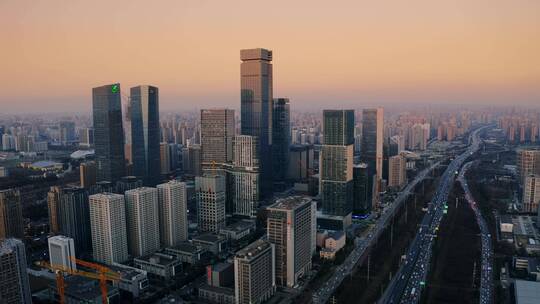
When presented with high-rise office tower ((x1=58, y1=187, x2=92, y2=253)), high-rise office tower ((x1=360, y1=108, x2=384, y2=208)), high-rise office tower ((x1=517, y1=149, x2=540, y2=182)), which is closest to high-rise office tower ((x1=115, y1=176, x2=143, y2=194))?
high-rise office tower ((x1=58, y1=187, x2=92, y2=253))

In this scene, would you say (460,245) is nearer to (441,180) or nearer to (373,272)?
(373,272)

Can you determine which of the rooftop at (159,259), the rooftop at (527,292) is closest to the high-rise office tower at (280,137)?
the rooftop at (159,259)

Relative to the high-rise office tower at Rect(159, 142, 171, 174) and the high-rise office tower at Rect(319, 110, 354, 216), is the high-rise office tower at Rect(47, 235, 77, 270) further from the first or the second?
the high-rise office tower at Rect(159, 142, 171, 174)

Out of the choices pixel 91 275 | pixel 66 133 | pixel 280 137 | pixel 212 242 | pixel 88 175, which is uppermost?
pixel 280 137

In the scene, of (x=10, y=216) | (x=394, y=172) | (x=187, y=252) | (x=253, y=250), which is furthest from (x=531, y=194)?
(x=10, y=216)

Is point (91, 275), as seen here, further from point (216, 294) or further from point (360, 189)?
point (360, 189)

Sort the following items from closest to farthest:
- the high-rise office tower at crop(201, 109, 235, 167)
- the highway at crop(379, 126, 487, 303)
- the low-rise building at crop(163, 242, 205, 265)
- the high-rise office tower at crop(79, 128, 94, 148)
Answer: the highway at crop(379, 126, 487, 303)
the low-rise building at crop(163, 242, 205, 265)
the high-rise office tower at crop(201, 109, 235, 167)
the high-rise office tower at crop(79, 128, 94, 148)

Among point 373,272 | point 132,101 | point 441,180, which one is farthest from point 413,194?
point 132,101

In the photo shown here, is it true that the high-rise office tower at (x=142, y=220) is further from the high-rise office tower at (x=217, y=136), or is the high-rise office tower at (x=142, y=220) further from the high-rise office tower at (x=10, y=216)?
the high-rise office tower at (x=217, y=136)
